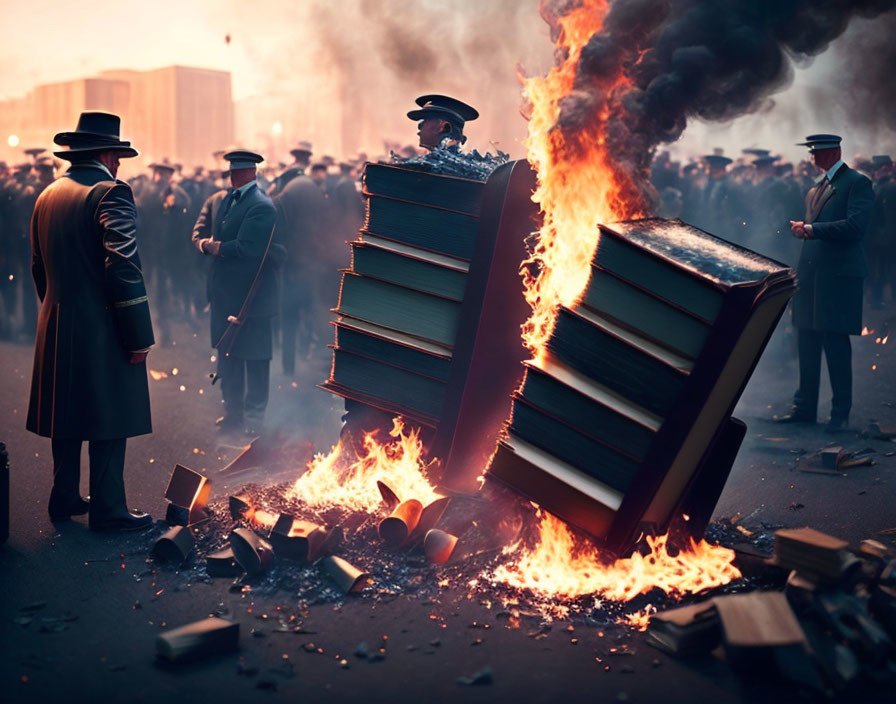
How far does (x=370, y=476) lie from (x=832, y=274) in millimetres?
4824

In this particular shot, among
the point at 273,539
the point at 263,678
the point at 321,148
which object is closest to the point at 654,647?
the point at 263,678

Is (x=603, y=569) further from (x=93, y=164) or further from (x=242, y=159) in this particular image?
(x=242, y=159)

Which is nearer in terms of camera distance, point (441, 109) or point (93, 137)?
point (93, 137)

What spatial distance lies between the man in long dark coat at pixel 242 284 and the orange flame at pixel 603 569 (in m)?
4.16

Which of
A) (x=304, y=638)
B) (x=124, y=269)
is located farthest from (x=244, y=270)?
(x=304, y=638)

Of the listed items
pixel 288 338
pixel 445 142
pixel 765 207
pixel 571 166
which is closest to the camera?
pixel 571 166

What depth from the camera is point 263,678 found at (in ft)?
12.0

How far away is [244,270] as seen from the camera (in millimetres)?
7922

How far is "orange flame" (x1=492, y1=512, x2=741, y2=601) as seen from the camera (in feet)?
14.4

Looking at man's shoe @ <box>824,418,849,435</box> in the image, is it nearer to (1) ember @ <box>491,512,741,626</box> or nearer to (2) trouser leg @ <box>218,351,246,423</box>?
(1) ember @ <box>491,512,741,626</box>

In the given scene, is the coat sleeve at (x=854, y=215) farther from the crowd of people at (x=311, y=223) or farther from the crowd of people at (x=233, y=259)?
the crowd of people at (x=311, y=223)

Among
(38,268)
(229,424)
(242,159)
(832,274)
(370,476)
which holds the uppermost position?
(832,274)

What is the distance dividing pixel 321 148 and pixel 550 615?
113 ft

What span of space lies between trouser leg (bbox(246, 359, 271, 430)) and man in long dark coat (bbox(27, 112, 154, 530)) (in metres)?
2.81
